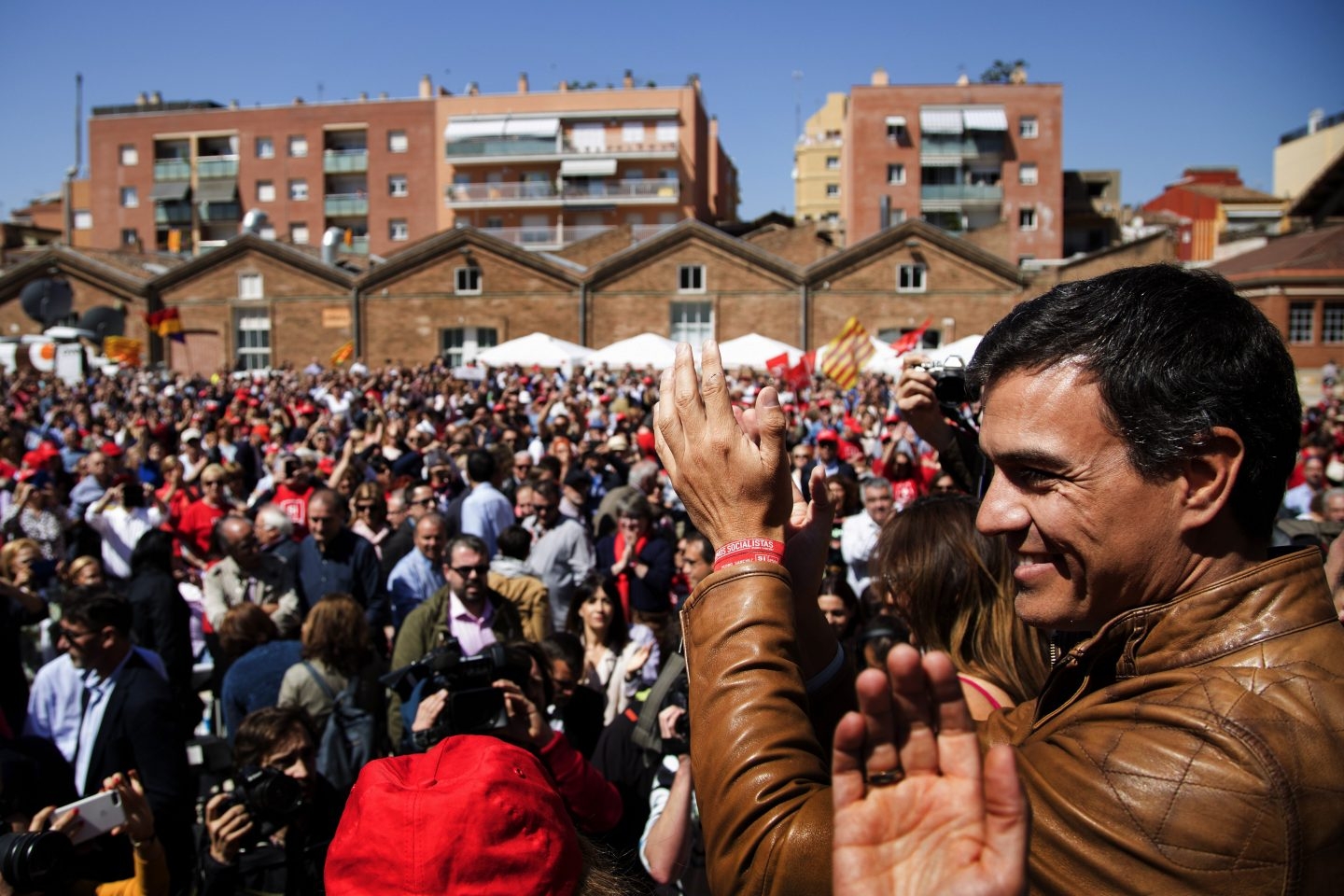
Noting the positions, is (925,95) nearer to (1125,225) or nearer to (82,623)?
(1125,225)

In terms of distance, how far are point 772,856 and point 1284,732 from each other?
60 centimetres

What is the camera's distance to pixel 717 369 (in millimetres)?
1493

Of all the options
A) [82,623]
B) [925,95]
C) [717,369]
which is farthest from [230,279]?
[717,369]

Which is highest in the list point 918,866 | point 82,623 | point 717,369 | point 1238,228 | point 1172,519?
point 1238,228

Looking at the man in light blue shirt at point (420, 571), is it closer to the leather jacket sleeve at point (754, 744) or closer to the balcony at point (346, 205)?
the leather jacket sleeve at point (754, 744)

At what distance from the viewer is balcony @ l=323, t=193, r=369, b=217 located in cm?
6231

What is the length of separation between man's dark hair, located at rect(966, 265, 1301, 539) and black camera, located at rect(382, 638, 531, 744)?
93.8 inches

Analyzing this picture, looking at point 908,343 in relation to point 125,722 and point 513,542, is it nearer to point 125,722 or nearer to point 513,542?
point 513,542

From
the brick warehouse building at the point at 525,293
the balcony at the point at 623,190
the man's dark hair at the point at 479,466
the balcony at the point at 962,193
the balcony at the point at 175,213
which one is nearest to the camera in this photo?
the man's dark hair at the point at 479,466

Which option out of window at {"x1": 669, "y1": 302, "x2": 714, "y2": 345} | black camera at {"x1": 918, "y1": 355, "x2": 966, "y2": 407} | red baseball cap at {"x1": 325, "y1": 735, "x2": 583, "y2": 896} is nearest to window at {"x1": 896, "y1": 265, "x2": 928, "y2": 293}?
window at {"x1": 669, "y1": 302, "x2": 714, "y2": 345}

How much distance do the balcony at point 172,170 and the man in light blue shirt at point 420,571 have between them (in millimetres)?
66352

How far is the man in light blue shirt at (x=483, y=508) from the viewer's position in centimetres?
802

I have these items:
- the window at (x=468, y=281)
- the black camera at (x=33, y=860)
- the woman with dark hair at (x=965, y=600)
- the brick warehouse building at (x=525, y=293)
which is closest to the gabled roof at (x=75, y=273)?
the brick warehouse building at (x=525, y=293)

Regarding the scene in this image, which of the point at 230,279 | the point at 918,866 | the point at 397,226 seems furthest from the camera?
the point at 397,226
